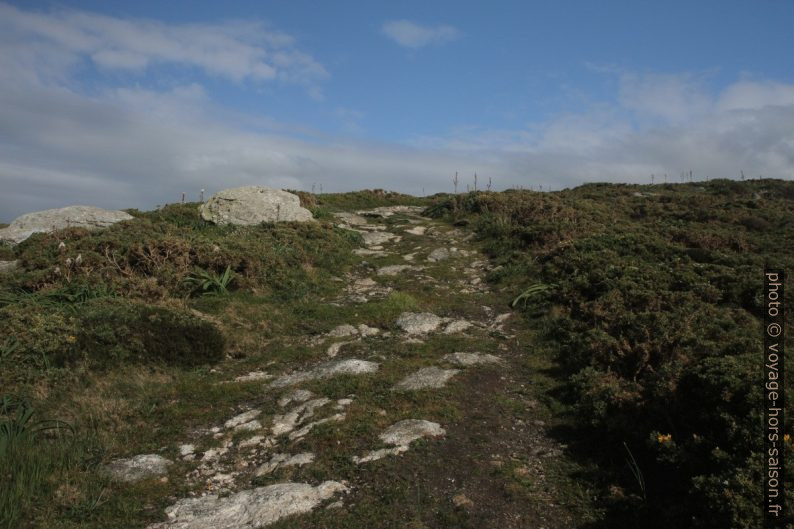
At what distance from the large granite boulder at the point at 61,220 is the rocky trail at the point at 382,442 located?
1445 cm

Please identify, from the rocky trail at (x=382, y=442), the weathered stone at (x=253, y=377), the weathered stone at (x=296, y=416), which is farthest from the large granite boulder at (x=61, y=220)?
the weathered stone at (x=296, y=416)

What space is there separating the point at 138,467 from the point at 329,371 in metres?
3.76

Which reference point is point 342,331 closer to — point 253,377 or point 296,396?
point 253,377

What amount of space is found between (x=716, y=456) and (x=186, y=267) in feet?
42.1

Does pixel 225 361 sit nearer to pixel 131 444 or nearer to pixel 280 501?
pixel 131 444

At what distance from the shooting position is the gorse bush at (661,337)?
5949 millimetres

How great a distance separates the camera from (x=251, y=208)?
74.7 feet

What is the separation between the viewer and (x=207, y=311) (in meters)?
12.6

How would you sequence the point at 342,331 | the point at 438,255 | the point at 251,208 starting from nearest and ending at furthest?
the point at 342,331 < the point at 438,255 < the point at 251,208

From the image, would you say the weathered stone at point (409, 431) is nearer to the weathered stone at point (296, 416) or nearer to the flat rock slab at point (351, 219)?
the weathered stone at point (296, 416)

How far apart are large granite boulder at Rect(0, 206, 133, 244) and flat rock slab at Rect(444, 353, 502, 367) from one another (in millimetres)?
16795

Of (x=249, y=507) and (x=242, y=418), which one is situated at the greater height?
(x=242, y=418)

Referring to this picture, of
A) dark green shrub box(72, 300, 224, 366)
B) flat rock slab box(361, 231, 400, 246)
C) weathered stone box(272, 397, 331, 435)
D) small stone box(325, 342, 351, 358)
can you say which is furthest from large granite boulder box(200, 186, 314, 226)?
weathered stone box(272, 397, 331, 435)

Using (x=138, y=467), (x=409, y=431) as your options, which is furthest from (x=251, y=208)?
(x=409, y=431)
